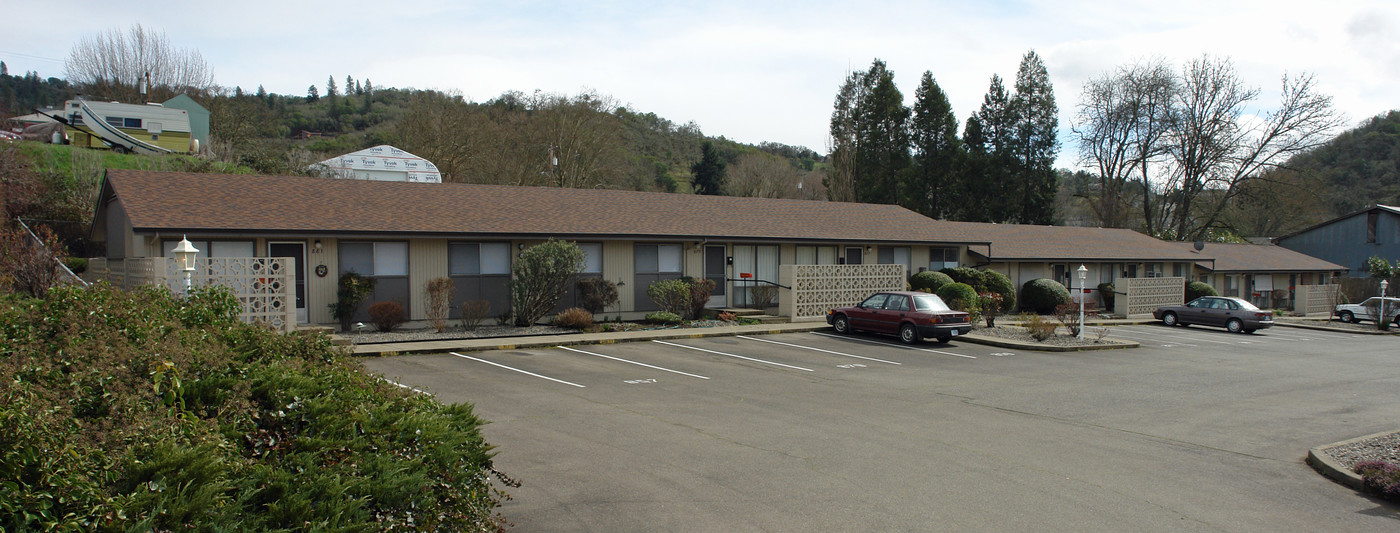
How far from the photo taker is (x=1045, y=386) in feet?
48.6

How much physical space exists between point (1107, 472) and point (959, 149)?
158ft

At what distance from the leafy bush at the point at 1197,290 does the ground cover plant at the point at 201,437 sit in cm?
3939

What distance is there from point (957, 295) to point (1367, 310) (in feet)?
72.1

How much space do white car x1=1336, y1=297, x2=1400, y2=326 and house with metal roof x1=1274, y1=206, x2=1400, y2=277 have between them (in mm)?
15908

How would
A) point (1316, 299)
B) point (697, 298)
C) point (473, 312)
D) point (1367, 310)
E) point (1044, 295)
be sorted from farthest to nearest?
point (1316, 299) → point (1367, 310) → point (1044, 295) → point (697, 298) → point (473, 312)

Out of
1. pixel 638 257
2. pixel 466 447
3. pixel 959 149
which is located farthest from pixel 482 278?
pixel 959 149

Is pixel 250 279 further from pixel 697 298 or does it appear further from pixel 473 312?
pixel 697 298

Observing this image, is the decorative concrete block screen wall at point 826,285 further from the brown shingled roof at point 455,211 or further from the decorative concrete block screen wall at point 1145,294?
the decorative concrete block screen wall at point 1145,294

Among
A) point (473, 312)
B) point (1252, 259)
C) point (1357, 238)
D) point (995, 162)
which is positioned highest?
point (995, 162)

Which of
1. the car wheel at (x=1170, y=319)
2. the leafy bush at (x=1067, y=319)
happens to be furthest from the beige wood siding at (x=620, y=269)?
the car wheel at (x=1170, y=319)

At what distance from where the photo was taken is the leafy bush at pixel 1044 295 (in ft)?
105

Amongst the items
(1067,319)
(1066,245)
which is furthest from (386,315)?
(1066,245)

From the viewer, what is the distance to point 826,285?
2616cm

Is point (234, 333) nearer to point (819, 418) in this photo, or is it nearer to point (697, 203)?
point (819, 418)
